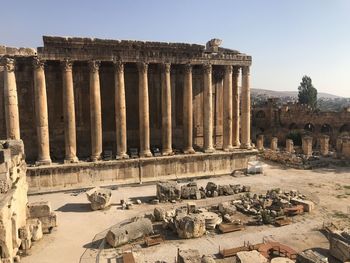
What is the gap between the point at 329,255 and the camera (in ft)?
43.9

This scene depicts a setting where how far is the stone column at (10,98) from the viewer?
20875 mm

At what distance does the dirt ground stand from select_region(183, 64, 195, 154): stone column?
2.96 m

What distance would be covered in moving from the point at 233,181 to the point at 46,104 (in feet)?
45.8

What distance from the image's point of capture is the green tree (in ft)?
232

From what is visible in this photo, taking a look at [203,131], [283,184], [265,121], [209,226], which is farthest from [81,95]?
[265,121]

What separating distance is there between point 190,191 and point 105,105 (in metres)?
9.80

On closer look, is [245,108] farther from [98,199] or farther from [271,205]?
[98,199]

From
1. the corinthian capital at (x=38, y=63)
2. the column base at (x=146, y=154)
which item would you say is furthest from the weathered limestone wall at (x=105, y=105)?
the column base at (x=146, y=154)

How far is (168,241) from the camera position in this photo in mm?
14641

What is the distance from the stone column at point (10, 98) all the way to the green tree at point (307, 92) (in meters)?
62.2

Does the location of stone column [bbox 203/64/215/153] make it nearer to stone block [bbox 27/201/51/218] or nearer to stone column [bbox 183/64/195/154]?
stone column [bbox 183/64/195/154]

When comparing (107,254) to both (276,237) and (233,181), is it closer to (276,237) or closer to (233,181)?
(276,237)

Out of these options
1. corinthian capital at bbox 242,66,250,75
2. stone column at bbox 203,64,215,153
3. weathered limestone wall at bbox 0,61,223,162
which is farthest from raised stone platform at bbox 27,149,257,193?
corinthian capital at bbox 242,66,250,75

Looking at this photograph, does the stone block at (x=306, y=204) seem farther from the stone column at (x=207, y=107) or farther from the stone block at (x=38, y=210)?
the stone block at (x=38, y=210)
